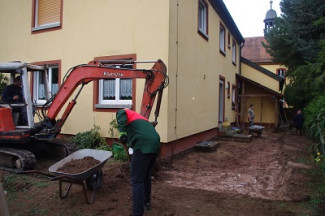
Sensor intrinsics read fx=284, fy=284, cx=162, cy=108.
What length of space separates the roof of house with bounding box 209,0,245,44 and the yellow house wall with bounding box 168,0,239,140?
13.0 inches

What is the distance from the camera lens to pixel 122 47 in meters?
A: 8.53

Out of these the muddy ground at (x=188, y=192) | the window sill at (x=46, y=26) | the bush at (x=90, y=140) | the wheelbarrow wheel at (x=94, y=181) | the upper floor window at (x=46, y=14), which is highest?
the upper floor window at (x=46, y=14)

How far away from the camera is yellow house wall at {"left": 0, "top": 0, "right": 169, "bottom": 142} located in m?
8.01

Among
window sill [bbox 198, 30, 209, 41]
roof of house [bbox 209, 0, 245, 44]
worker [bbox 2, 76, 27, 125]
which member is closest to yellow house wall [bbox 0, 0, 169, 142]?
worker [bbox 2, 76, 27, 125]

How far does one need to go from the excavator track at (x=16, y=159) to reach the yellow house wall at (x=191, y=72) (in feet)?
11.6

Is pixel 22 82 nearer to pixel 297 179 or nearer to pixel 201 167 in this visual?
pixel 201 167

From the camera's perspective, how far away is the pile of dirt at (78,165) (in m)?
4.89

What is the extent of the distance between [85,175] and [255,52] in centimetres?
3666

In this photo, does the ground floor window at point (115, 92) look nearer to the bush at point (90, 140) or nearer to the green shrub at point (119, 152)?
the bush at point (90, 140)

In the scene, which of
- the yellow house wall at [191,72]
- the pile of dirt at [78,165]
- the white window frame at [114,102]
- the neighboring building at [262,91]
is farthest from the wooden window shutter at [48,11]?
Result: the neighboring building at [262,91]

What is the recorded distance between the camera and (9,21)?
434 inches

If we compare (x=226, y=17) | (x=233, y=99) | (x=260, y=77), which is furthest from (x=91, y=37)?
Result: (x=260, y=77)

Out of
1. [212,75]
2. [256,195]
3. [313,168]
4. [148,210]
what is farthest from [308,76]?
[212,75]

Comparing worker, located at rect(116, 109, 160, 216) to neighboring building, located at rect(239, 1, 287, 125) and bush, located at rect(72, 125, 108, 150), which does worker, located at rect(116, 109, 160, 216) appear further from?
neighboring building, located at rect(239, 1, 287, 125)
